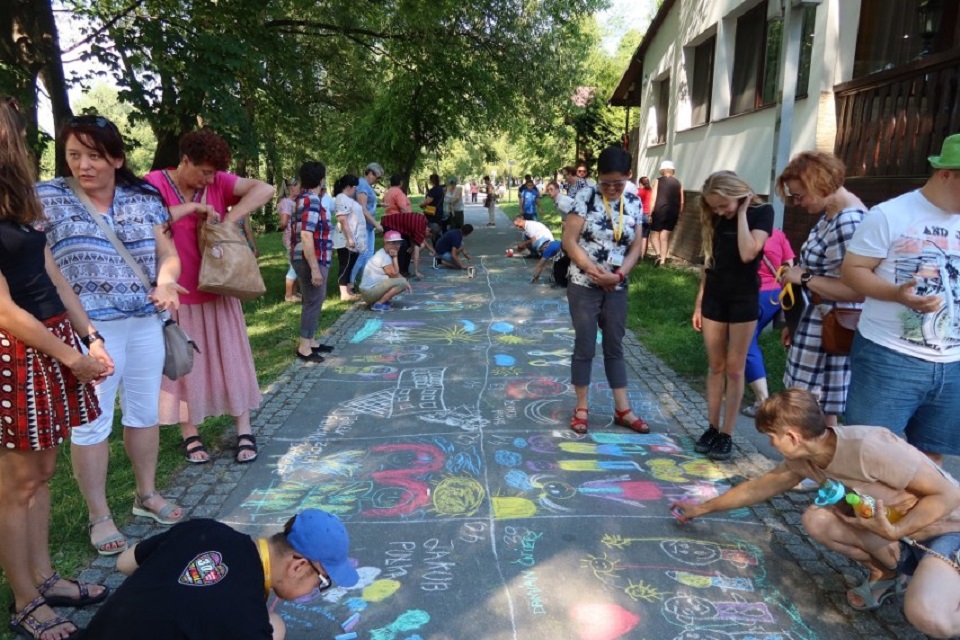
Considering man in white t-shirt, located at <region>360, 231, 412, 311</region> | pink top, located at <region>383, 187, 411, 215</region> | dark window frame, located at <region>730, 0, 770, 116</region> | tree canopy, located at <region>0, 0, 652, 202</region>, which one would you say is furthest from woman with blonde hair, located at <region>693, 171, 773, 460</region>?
pink top, located at <region>383, 187, 411, 215</region>

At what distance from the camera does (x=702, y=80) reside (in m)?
12.4

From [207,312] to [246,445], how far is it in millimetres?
851

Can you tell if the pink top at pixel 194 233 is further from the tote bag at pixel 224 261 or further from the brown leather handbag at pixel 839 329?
the brown leather handbag at pixel 839 329

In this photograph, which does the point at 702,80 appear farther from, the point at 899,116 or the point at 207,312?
the point at 207,312

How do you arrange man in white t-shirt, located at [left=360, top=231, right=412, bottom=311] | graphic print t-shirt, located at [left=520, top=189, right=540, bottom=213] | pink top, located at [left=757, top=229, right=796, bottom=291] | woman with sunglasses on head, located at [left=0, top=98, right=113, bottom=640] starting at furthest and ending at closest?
graphic print t-shirt, located at [left=520, top=189, right=540, bottom=213] → man in white t-shirt, located at [left=360, top=231, right=412, bottom=311] → pink top, located at [left=757, top=229, right=796, bottom=291] → woman with sunglasses on head, located at [left=0, top=98, right=113, bottom=640]

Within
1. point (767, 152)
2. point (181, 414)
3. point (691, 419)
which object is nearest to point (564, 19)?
point (767, 152)

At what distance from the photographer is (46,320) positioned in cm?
223

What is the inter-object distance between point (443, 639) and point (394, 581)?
1.36ft

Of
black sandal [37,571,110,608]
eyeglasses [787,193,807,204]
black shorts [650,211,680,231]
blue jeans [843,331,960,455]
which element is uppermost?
eyeglasses [787,193,807,204]

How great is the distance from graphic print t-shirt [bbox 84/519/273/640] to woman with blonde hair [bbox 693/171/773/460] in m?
2.90

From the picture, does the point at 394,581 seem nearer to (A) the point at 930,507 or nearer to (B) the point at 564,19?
(A) the point at 930,507

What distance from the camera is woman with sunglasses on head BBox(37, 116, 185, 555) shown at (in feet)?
8.66

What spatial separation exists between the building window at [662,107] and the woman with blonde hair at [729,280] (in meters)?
12.1

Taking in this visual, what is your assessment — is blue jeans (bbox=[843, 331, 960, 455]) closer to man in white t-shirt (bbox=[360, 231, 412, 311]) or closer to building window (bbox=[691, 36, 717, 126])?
man in white t-shirt (bbox=[360, 231, 412, 311])
